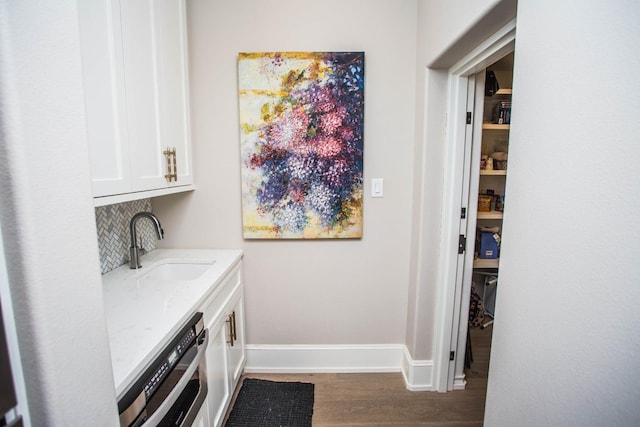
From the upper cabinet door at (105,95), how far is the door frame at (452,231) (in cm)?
160

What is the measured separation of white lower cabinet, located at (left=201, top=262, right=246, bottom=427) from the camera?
1.39m

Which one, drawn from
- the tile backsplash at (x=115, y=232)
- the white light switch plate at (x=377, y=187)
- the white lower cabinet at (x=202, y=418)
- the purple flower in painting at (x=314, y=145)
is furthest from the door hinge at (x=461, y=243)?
the tile backsplash at (x=115, y=232)

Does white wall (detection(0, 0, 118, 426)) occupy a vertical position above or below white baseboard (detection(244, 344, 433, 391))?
above

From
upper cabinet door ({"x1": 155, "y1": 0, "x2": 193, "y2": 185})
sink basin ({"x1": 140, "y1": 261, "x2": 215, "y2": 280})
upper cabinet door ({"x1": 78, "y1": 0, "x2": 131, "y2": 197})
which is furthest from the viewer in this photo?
sink basin ({"x1": 140, "y1": 261, "x2": 215, "y2": 280})

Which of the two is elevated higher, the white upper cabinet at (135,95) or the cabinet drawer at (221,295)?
the white upper cabinet at (135,95)

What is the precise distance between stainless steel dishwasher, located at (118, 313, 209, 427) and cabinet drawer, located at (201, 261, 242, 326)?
113 millimetres

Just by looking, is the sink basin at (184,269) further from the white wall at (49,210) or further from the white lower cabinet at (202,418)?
Result: the white wall at (49,210)

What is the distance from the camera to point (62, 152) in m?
0.48

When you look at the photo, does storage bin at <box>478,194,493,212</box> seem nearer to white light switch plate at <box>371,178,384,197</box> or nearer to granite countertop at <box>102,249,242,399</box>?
white light switch plate at <box>371,178,384,197</box>

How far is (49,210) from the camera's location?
18.0 inches

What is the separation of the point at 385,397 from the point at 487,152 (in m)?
2.27

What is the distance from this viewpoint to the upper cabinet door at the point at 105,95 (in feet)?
3.26

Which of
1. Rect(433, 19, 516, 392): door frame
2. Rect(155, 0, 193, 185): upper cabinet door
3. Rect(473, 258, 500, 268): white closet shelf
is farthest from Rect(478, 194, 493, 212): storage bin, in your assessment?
Rect(155, 0, 193, 185): upper cabinet door

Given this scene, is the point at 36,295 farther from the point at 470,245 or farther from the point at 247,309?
the point at 470,245
